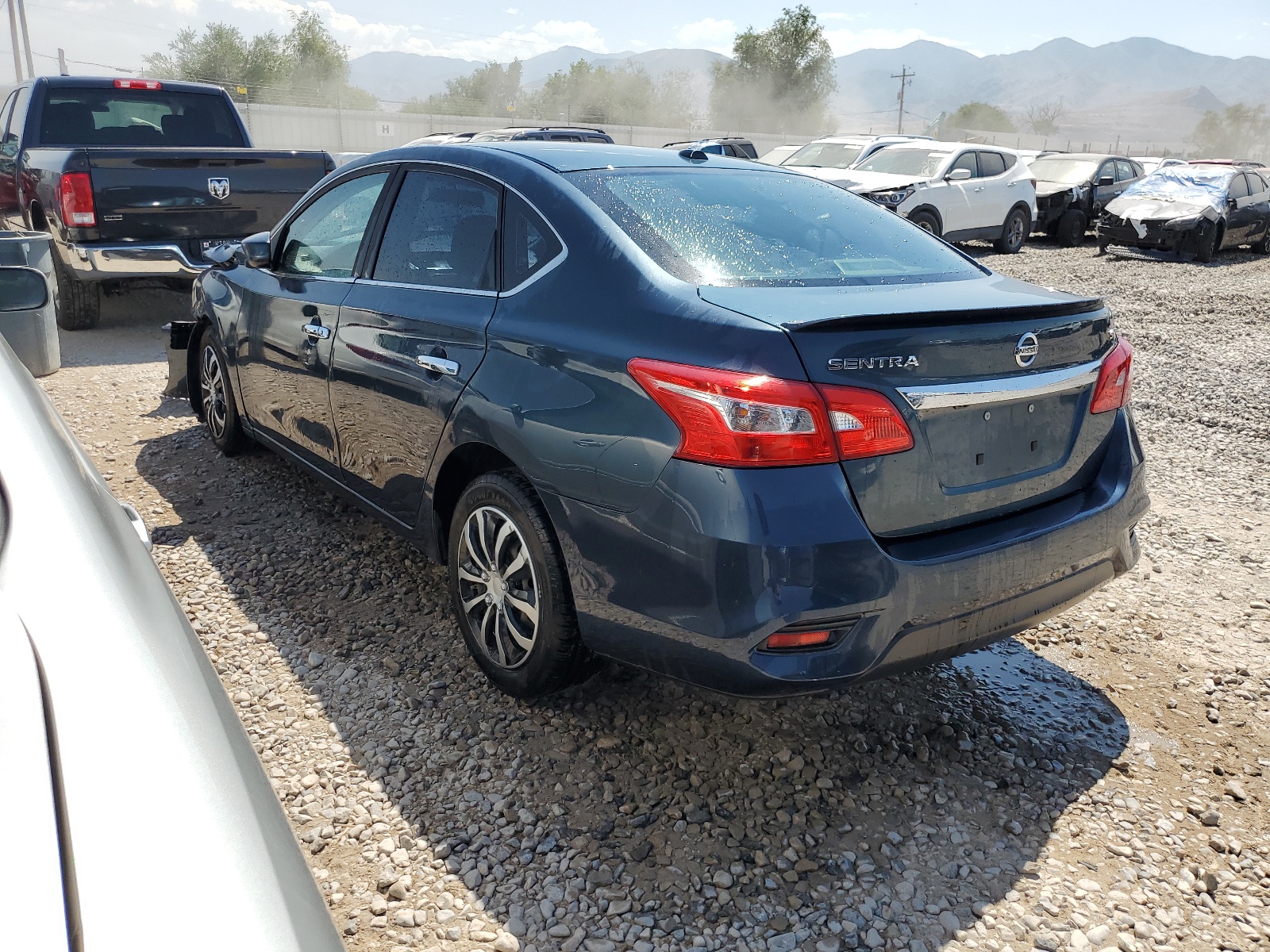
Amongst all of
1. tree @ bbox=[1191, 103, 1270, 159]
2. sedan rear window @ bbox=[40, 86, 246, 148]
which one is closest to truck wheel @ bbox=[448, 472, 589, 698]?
sedan rear window @ bbox=[40, 86, 246, 148]

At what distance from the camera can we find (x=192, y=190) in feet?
24.8

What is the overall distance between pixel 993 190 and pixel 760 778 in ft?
49.0

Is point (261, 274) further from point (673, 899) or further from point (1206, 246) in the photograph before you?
point (1206, 246)

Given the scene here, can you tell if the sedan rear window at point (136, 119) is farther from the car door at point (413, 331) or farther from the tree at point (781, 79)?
the tree at point (781, 79)

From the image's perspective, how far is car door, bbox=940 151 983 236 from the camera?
48.2ft

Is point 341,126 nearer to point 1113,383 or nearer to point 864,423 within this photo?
point 1113,383

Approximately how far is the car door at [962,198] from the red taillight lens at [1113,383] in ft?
41.2

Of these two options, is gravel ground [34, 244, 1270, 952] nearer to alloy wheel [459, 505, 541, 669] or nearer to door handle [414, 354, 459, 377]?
alloy wheel [459, 505, 541, 669]

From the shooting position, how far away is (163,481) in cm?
498

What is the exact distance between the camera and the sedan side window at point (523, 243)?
9.40ft

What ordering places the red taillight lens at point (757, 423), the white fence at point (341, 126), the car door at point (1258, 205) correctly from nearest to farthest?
the red taillight lens at point (757, 423) → the car door at point (1258, 205) → the white fence at point (341, 126)

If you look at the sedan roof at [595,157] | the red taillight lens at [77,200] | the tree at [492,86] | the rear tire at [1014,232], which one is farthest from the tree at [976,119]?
the sedan roof at [595,157]

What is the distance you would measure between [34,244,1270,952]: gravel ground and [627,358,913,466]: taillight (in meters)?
1.02

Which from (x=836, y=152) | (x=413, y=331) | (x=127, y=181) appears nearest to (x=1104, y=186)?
(x=836, y=152)
